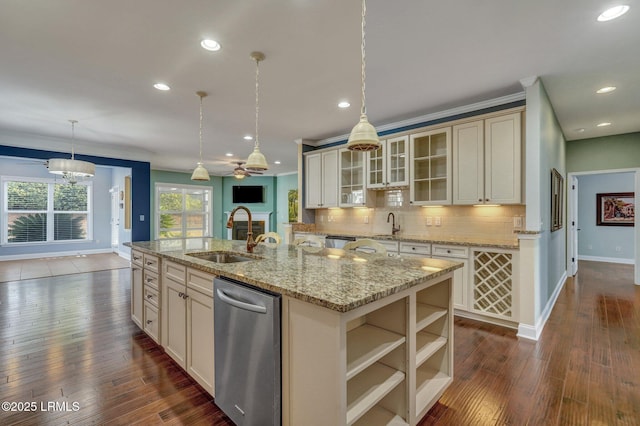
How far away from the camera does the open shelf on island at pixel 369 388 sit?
4.23 feet

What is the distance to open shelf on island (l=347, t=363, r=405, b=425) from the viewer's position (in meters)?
1.29

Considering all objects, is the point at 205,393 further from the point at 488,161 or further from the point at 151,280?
the point at 488,161

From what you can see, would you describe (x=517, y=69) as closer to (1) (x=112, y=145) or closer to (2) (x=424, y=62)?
(2) (x=424, y=62)

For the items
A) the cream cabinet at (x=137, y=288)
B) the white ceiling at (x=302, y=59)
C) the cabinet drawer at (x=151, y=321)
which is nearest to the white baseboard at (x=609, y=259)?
the white ceiling at (x=302, y=59)

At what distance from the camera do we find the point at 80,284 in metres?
5.08

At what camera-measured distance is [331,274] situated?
1.60 metres

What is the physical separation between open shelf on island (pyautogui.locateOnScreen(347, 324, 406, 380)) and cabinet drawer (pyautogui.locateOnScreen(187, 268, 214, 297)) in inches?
36.3

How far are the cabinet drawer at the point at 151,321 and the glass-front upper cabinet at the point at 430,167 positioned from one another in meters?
3.33

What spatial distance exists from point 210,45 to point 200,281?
6.18 feet

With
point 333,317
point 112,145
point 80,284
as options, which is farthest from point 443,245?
point 112,145

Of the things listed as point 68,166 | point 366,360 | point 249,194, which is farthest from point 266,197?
point 366,360

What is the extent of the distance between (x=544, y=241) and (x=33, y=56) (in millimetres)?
5346

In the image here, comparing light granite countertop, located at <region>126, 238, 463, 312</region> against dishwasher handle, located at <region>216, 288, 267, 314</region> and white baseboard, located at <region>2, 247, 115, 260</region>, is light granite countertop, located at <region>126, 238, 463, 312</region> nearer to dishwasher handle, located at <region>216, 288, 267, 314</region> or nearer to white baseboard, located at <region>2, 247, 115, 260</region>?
dishwasher handle, located at <region>216, 288, 267, 314</region>

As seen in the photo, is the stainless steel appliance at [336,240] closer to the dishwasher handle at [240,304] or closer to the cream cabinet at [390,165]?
the cream cabinet at [390,165]
